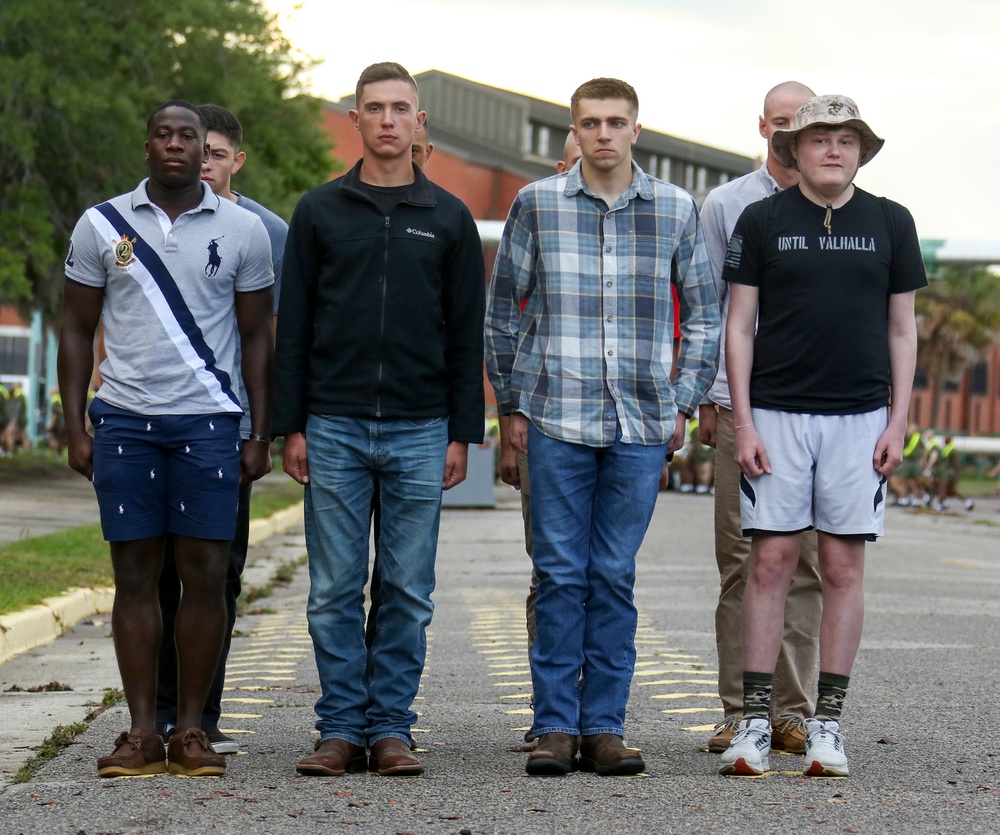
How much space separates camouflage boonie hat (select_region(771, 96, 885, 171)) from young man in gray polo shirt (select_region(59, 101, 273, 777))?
1.90 meters

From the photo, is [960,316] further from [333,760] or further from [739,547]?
[333,760]

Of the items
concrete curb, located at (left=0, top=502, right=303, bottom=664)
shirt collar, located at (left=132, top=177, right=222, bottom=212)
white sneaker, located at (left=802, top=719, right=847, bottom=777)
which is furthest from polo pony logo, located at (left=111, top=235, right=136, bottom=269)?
concrete curb, located at (left=0, top=502, right=303, bottom=664)

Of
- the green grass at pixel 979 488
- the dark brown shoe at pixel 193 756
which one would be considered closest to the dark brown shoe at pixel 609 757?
the dark brown shoe at pixel 193 756

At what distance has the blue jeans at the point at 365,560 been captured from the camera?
536cm

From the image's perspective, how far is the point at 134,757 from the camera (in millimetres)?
5066

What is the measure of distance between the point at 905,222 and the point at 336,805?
271cm

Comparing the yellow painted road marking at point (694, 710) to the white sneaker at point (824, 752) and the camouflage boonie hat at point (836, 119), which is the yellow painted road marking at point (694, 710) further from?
the camouflage boonie hat at point (836, 119)

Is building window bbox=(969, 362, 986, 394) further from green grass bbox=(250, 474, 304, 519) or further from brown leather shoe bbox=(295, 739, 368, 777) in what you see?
brown leather shoe bbox=(295, 739, 368, 777)

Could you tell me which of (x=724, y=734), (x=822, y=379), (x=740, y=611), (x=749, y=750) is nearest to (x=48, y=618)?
(x=740, y=611)

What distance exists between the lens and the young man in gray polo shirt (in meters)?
5.15

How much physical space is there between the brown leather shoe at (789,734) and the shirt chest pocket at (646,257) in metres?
1.67

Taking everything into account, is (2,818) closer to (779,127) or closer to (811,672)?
(811,672)

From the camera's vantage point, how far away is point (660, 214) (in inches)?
216

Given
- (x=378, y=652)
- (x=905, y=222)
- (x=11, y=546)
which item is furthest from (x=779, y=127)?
(x=11, y=546)
